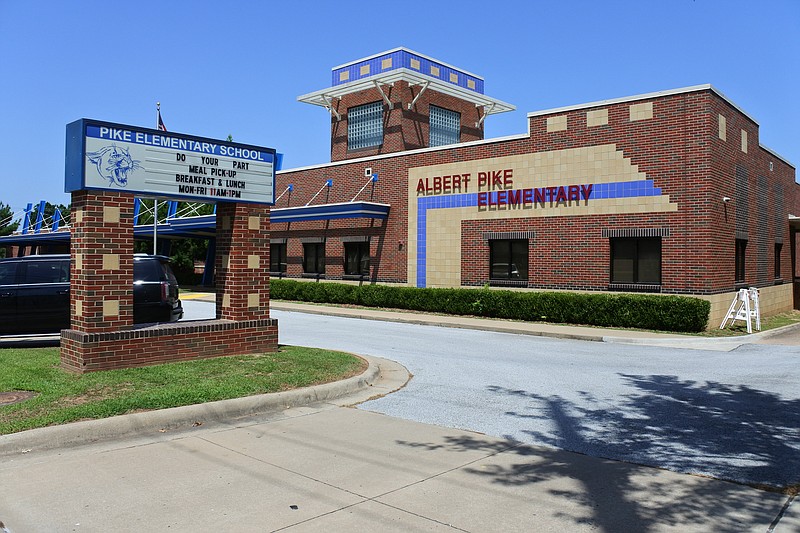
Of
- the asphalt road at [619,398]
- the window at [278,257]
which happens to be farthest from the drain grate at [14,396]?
the window at [278,257]

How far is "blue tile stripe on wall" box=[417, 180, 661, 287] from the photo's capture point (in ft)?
64.6

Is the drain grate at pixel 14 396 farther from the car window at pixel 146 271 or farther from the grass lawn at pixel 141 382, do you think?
the car window at pixel 146 271

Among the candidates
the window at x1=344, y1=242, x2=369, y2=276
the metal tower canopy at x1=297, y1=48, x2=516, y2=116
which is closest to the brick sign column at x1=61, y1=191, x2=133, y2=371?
the window at x1=344, y1=242, x2=369, y2=276

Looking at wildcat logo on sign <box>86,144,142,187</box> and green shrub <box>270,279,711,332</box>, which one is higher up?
wildcat logo on sign <box>86,144,142,187</box>

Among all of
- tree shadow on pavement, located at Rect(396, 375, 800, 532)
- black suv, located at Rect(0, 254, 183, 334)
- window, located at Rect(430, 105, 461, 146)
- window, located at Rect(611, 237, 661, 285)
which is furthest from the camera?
window, located at Rect(430, 105, 461, 146)

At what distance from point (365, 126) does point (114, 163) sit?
24.9m

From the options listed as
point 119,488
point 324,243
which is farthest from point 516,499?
point 324,243

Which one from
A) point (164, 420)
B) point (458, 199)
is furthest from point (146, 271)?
point (458, 199)

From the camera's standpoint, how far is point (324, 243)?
97.5ft

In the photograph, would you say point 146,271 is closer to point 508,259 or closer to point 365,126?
point 508,259

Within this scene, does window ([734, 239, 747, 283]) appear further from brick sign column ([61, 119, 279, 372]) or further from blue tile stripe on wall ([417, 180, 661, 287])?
brick sign column ([61, 119, 279, 372])

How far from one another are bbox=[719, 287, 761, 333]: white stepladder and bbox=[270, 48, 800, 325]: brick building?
1.44 ft

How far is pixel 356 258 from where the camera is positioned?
2842 centimetres

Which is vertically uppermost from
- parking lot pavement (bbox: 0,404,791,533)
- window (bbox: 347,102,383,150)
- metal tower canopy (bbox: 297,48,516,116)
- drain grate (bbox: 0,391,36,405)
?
metal tower canopy (bbox: 297,48,516,116)
